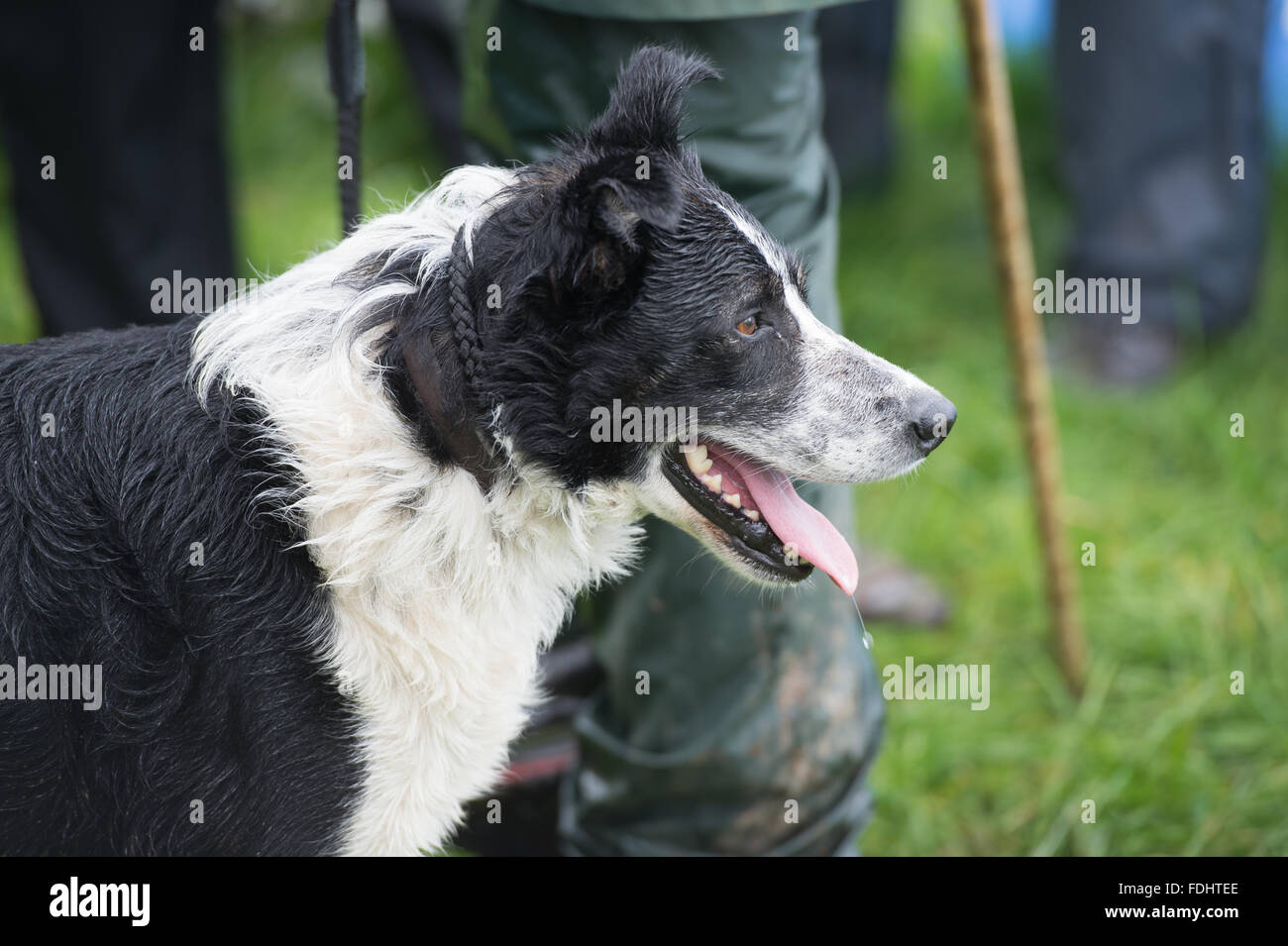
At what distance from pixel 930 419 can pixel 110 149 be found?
2.65 m

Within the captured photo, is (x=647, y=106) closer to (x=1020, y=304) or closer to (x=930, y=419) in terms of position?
(x=930, y=419)

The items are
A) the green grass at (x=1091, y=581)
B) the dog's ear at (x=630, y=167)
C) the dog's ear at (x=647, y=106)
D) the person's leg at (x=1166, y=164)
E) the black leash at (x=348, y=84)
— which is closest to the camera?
the dog's ear at (x=630, y=167)

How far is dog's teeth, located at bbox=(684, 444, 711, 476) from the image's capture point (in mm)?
2084

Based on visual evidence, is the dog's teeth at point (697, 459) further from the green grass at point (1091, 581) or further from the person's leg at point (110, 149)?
the person's leg at point (110, 149)

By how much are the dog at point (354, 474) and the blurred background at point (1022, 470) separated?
0.51m

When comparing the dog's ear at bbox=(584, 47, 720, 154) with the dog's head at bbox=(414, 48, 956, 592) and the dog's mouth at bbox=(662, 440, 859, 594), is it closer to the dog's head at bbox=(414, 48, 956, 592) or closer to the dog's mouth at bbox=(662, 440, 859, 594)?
the dog's head at bbox=(414, 48, 956, 592)

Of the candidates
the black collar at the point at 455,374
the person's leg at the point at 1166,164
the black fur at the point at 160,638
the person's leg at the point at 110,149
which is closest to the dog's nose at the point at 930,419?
the black collar at the point at 455,374

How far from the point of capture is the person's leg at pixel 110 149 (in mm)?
3525

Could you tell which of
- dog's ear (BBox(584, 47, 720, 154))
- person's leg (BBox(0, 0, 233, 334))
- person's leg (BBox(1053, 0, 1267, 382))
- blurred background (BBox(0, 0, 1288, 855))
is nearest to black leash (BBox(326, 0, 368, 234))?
blurred background (BBox(0, 0, 1288, 855))

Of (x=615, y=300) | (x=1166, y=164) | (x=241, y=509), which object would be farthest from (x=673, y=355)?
(x=1166, y=164)

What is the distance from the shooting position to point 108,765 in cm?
194

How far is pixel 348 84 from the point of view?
2359 millimetres

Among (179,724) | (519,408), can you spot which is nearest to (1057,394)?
(519,408)

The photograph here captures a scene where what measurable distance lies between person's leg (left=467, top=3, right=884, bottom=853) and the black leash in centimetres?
29
